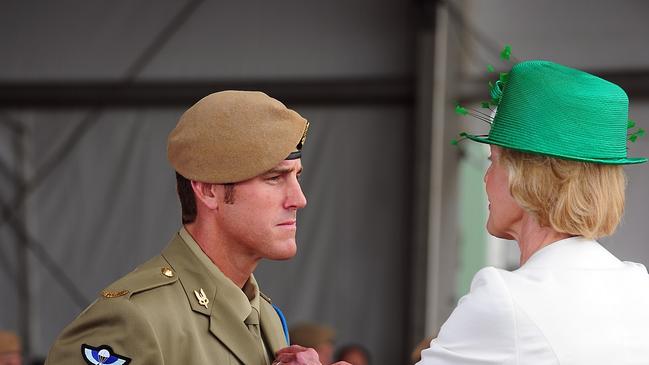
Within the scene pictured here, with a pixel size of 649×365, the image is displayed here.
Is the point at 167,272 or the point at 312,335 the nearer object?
the point at 167,272

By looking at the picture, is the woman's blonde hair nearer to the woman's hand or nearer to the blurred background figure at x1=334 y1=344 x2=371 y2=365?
the woman's hand

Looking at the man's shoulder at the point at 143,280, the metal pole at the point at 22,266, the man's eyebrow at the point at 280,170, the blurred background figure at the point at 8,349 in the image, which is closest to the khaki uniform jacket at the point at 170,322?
the man's shoulder at the point at 143,280

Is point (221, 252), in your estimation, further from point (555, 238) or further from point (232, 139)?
point (555, 238)

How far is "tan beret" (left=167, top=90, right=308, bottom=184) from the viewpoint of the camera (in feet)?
6.69

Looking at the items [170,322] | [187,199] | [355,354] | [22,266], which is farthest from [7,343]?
[170,322]

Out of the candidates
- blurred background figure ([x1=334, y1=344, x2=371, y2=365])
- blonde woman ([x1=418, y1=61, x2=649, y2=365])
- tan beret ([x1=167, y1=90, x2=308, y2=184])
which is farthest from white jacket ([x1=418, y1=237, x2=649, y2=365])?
blurred background figure ([x1=334, y1=344, x2=371, y2=365])

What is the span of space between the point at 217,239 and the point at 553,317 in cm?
71

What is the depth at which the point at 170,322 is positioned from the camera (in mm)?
1989

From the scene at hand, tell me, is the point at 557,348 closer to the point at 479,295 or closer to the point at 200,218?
the point at 479,295

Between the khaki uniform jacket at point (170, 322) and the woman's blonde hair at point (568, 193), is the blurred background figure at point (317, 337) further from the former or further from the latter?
the woman's blonde hair at point (568, 193)

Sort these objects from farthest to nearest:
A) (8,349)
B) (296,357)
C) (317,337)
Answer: (317,337)
(8,349)
(296,357)

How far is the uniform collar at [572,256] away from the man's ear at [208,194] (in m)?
0.62

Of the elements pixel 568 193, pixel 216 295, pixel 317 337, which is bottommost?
pixel 317 337

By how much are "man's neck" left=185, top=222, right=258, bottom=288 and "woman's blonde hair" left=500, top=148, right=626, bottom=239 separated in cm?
58
